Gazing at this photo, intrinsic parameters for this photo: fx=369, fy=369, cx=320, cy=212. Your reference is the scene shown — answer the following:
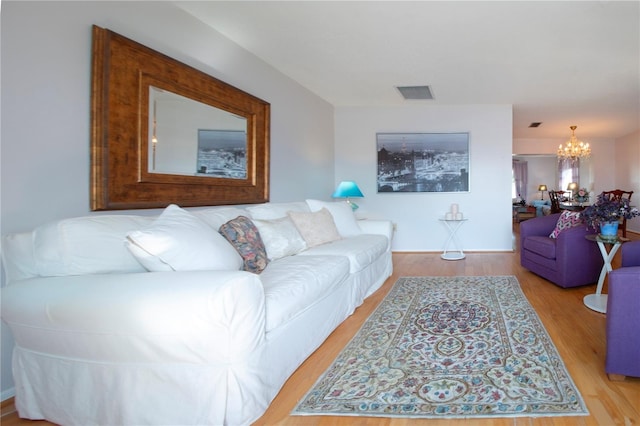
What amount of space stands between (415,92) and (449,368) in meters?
4.07

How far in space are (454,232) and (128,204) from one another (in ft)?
16.5

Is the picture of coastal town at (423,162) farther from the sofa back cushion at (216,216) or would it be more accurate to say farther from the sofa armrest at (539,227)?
the sofa back cushion at (216,216)

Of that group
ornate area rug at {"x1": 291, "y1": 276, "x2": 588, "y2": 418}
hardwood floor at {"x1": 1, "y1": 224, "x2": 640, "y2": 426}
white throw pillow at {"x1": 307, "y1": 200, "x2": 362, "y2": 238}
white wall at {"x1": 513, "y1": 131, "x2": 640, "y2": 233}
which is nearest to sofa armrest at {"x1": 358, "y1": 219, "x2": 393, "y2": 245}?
white throw pillow at {"x1": 307, "y1": 200, "x2": 362, "y2": 238}

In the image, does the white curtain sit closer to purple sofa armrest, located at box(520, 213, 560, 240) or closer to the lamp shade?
purple sofa armrest, located at box(520, 213, 560, 240)

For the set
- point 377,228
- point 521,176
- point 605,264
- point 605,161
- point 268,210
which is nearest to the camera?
point 605,264

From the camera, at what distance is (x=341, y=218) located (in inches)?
166

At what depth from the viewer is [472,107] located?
5.88 meters

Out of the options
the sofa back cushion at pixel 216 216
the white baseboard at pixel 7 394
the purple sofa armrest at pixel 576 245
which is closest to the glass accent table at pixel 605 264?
the purple sofa armrest at pixel 576 245

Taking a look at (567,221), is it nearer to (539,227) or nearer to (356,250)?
(539,227)

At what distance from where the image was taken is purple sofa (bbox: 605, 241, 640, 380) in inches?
68.9

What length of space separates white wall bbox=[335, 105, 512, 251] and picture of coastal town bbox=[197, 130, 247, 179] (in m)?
2.85

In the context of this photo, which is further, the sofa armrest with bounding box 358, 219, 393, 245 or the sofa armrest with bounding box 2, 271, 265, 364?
the sofa armrest with bounding box 358, 219, 393, 245

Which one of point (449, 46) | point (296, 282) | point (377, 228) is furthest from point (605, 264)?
point (296, 282)

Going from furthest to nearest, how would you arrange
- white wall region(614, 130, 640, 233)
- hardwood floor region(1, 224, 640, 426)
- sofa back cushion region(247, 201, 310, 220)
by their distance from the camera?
white wall region(614, 130, 640, 233) < sofa back cushion region(247, 201, 310, 220) < hardwood floor region(1, 224, 640, 426)
